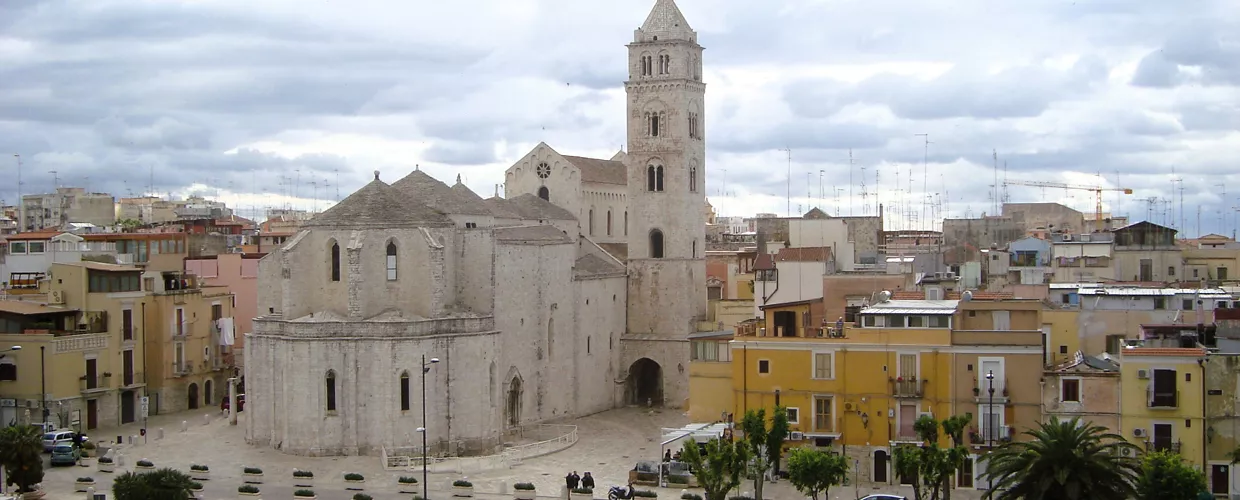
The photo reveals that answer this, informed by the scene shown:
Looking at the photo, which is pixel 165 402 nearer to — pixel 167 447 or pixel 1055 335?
pixel 167 447

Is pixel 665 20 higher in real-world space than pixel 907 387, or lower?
higher

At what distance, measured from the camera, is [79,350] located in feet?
195

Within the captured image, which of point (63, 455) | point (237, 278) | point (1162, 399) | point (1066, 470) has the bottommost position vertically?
point (63, 455)

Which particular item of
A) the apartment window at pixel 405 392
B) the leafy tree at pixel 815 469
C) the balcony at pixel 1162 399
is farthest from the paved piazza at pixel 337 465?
the balcony at pixel 1162 399

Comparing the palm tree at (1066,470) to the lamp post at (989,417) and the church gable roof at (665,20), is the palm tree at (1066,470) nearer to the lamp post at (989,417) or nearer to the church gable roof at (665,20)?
the lamp post at (989,417)

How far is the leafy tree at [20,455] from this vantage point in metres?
40.8

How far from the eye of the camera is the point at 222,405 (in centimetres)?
6669

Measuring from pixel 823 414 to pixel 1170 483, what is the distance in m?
12.3

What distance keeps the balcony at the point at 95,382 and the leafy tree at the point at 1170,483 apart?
40.8m

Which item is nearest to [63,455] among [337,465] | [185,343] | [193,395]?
[337,465]

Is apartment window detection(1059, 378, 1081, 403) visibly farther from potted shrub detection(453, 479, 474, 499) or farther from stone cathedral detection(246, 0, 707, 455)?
stone cathedral detection(246, 0, 707, 455)

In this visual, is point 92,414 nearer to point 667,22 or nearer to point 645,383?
point 645,383

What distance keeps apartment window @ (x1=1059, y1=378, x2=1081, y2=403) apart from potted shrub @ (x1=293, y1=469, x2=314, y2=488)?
2353 cm

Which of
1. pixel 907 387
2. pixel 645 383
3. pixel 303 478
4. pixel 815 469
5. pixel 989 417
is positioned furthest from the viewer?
pixel 645 383
